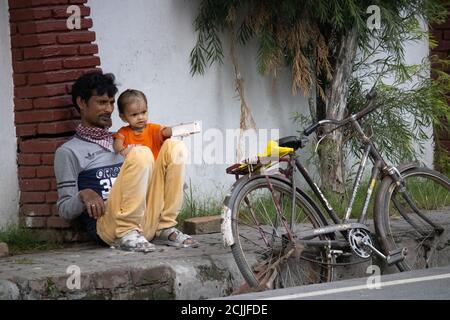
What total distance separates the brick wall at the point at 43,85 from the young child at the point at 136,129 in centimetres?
44

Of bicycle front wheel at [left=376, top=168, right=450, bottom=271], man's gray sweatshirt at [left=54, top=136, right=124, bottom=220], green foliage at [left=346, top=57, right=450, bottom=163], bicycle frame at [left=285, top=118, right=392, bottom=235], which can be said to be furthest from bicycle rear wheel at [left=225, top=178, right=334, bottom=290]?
green foliage at [left=346, top=57, right=450, bottom=163]

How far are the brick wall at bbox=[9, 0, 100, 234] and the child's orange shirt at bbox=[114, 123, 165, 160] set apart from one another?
1.41 ft

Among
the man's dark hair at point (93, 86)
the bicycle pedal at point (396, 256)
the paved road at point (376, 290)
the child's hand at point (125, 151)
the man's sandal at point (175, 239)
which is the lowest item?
the paved road at point (376, 290)

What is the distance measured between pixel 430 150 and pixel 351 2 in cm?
252

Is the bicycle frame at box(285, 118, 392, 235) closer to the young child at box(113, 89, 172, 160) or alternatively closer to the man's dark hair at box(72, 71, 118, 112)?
the young child at box(113, 89, 172, 160)

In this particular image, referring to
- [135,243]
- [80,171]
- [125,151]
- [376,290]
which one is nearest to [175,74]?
[125,151]

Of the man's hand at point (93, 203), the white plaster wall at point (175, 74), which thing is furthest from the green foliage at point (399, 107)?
the man's hand at point (93, 203)

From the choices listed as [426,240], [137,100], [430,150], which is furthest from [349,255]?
[430,150]

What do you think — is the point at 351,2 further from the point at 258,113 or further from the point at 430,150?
the point at 430,150

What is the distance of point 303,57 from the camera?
9258 mm

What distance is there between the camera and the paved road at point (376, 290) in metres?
6.56

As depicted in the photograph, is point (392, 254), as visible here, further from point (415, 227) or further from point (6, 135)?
point (6, 135)

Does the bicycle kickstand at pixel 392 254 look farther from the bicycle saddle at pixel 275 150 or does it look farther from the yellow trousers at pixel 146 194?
the yellow trousers at pixel 146 194

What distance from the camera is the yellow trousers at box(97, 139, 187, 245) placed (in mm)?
7395
